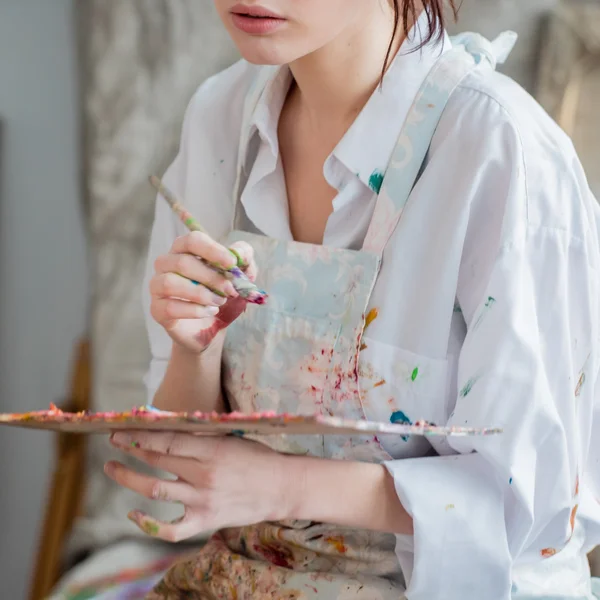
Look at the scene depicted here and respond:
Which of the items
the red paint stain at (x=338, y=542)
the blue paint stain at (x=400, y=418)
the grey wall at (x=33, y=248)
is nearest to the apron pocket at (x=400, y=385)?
the blue paint stain at (x=400, y=418)

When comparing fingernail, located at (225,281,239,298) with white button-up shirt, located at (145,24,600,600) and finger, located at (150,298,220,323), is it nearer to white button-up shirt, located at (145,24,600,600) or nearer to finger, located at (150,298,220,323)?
finger, located at (150,298,220,323)

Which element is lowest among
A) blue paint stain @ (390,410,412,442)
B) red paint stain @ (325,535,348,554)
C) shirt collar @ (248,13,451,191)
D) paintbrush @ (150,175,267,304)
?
red paint stain @ (325,535,348,554)

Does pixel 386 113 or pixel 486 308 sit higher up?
pixel 386 113

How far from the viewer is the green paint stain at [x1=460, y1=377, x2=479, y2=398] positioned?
70cm

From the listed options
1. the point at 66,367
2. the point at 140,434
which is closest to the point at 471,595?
the point at 140,434

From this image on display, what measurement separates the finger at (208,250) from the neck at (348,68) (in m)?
→ 0.23

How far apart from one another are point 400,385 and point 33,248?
1.07 meters

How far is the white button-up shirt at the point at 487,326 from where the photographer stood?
27.2 inches

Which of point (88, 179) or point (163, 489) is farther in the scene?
point (88, 179)

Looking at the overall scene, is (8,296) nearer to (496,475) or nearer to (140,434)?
(140,434)

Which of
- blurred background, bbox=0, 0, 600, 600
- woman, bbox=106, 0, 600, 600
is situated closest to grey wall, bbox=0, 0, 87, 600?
blurred background, bbox=0, 0, 600, 600

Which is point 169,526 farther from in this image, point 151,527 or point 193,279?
point 193,279

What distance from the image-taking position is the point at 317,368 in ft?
2.63

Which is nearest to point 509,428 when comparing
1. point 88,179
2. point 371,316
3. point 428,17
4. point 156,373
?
point 371,316
